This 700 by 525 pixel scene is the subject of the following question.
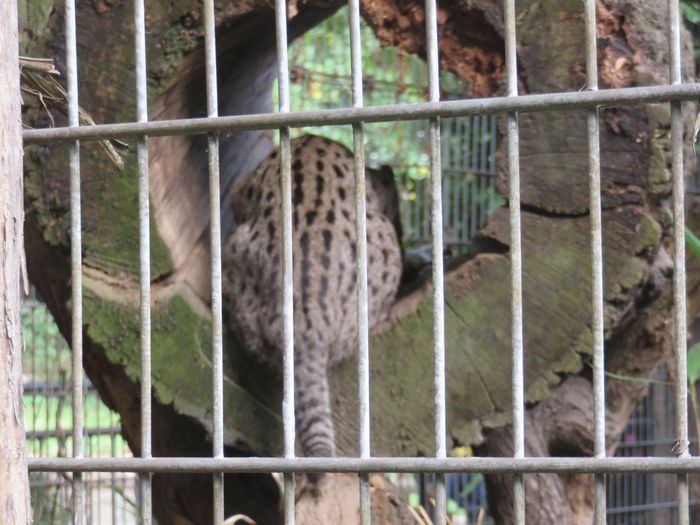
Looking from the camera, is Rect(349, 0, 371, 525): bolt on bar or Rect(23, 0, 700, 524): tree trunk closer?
Rect(349, 0, 371, 525): bolt on bar

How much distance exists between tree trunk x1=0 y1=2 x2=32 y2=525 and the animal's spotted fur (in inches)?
61.7

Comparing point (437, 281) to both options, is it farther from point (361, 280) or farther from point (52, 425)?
point (52, 425)

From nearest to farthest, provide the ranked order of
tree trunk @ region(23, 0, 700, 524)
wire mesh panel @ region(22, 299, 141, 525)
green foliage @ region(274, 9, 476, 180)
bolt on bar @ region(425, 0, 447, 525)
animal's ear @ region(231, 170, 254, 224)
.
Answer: bolt on bar @ region(425, 0, 447, 525), tree trunk @ region(23, 0, 700, 524), animal's ear @ region(231, 170, 254, 224), wire mesh panel @ region(22, 299, 141, 525), green foliage @ region(274, 9, 476, 180)

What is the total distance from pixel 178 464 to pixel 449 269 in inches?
66.8

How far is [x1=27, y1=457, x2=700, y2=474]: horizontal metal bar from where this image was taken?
2.12m

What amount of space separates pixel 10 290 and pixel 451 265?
6.65 ft

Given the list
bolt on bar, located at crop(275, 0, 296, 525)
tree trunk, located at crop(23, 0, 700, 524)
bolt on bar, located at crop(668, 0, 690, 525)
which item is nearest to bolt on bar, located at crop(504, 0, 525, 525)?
bolt on bar, located at crop(668, 0, 690, 525)

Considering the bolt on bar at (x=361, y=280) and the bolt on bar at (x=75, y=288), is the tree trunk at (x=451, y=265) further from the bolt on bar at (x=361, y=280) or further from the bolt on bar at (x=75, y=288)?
the bolt on bar at (x=361, y=280)

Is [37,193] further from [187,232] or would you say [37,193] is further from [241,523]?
[241,523]

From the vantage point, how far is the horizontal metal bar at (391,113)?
7.09ft

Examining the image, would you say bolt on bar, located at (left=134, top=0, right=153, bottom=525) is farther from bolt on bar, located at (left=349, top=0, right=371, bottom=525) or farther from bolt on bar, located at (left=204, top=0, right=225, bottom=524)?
bolt on bar, located at (left=349, top=0, right=371, bottom=525)

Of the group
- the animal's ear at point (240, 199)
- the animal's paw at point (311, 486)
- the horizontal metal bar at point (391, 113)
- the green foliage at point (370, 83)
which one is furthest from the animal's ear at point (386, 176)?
the horizontal metal bar at point (391, 113)

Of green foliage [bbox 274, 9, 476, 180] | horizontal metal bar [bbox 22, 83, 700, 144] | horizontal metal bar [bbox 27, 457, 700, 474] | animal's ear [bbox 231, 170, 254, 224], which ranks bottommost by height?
horizontal metal bar [bbox 27, 457, 700, 474]

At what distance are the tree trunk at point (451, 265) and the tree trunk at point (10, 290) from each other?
1.45 metres
